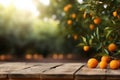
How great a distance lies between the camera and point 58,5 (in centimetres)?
716

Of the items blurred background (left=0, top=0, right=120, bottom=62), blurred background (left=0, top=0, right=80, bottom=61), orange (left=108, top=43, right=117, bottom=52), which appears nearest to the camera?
orange (left=108, top=43, right=117, bottom=52)

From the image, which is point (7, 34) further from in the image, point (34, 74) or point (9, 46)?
point (34, 74)

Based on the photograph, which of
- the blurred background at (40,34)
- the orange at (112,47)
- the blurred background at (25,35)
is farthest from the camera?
the blurred background at (25,35)

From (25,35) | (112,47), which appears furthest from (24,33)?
(112,47)

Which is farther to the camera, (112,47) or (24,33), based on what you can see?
(24,33)

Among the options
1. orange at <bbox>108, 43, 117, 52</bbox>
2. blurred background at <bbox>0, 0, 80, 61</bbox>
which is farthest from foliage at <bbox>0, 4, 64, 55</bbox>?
orange at <bbox>108, 43, 117, 52</bbox>

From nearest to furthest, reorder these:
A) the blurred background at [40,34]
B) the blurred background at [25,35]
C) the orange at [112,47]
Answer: the orange at [112,47] → the blurred background at [40,34] → the blurred background at [25,35]

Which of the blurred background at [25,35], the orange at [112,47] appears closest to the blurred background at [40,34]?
the blurred background at [25,35]

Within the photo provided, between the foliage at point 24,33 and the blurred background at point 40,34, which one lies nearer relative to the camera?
the blurred background at point 40,34

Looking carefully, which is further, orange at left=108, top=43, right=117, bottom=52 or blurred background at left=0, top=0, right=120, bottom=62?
blurred background at left=0, top=0, right=120, bottom=62

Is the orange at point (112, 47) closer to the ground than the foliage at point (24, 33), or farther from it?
closer to the ground

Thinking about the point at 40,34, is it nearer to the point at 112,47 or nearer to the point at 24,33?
the point at 24,33

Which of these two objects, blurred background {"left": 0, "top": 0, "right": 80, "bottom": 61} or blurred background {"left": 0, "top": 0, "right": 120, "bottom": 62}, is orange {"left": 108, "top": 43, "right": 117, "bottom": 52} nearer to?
→ blurred background {"left": 0, "top": 0, "right": 120, "bottom": 62}

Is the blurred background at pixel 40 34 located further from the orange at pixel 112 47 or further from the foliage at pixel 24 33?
the orange at pixel 112 47
